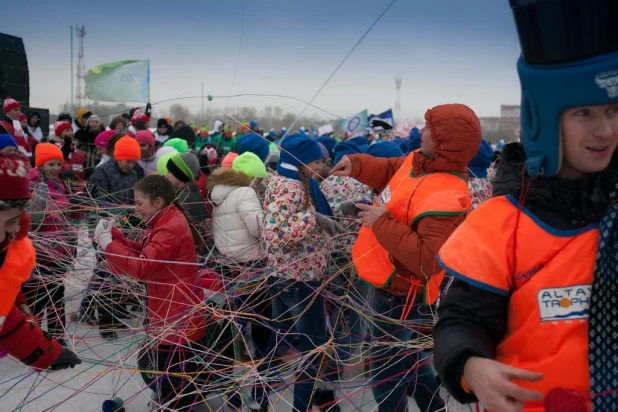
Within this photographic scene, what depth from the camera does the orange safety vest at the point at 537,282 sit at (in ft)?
4.18

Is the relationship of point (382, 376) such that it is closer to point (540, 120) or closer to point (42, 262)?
point (540, 120)

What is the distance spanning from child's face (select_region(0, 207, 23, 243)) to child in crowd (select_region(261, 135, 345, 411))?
1.44 meters

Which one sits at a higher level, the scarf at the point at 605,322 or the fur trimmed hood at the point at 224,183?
the scarf at the point at 605,322

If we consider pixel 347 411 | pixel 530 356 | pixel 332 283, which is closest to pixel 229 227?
pixel 332 283

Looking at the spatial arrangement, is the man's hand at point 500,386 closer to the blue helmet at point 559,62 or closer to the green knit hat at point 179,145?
the blue helmet at point 559,62

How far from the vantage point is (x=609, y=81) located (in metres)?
1.24

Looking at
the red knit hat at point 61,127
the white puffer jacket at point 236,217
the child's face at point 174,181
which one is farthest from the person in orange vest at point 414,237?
the red knit hat at point 61,127

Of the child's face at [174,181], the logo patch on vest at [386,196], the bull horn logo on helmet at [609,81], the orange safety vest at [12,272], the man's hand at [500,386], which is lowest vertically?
the orange safety vest at [12,272]

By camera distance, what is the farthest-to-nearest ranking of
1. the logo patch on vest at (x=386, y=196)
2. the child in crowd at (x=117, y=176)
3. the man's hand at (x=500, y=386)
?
1. the child in crowd at (x=117, y=176)
2. the logo patch on vest at (x=386, y=196)
3. the man's hand at (x=500, y=386)

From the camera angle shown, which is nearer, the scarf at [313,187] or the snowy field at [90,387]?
the scarf at [313,187]

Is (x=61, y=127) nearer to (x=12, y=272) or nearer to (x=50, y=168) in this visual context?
(x=50, y=168)

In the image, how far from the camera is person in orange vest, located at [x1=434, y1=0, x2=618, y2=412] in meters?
1.22

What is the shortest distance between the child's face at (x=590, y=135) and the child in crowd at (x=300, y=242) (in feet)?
6.84

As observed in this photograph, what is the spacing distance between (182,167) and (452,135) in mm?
2470
